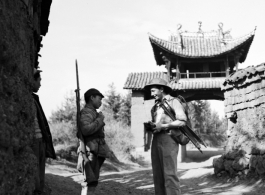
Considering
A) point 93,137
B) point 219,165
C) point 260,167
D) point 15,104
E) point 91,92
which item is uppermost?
point 91,92

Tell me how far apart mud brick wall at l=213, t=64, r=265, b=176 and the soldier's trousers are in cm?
405

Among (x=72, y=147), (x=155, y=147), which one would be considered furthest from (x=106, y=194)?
(x=72, y=147)

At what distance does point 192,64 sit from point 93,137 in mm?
16390

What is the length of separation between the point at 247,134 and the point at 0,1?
7001 millimetres

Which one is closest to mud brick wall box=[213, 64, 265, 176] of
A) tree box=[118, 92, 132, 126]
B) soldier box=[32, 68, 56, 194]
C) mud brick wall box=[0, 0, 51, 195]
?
soldier box=[32, 68, 56, 194]

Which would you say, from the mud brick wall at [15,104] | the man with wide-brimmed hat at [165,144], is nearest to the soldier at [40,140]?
the mud brick wall at [15,104]

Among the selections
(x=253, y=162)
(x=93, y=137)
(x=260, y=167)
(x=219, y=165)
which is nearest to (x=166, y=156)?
(x=93, y=137)

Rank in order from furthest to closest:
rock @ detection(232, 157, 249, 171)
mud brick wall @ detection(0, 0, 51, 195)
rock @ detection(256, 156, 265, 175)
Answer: rock @ detection(232, 157, 249, 171) → rock @ detection(256, 156, 265, 175) → mud brick wall @ detection(0, 0, 51, 195)

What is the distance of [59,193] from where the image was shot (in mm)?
5289

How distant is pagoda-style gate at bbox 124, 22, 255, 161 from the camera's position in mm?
17359

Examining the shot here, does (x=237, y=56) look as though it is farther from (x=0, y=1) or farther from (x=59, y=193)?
(x=0, y=1)

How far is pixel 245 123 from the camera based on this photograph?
7.84 m

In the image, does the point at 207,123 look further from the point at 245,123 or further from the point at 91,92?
the point at 91,92

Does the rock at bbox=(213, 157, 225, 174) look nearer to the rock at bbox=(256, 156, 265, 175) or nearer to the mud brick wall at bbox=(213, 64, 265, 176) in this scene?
the mud brick wall at bbox=(213, 64, 265, 176)
